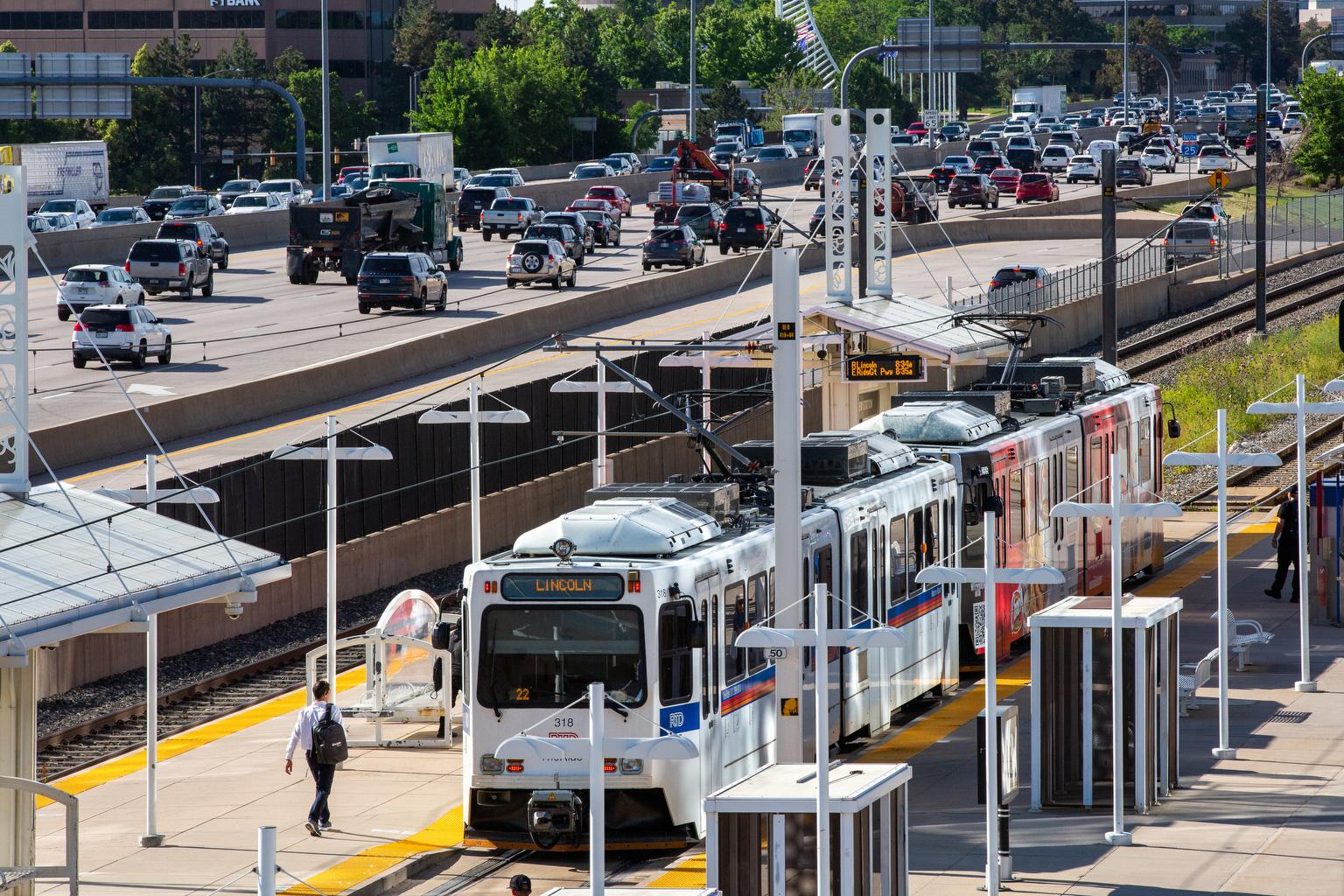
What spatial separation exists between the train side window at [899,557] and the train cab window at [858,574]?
0.88m

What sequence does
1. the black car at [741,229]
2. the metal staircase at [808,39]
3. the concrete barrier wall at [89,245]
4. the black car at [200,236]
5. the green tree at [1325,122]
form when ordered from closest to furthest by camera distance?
the black car at [200,236]
the concrete barrier wall at [89,245]
the black car at [741,229]
the green tree at [1325,122]
the metal staircase at [808,39]

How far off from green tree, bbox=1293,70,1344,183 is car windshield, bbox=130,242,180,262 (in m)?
52.6

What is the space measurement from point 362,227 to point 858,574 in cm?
4260

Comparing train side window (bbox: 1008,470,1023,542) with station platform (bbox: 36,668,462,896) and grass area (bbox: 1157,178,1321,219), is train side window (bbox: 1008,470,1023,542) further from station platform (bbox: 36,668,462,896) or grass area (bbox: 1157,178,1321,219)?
grass area (bbox: 1157,178,1321,219)

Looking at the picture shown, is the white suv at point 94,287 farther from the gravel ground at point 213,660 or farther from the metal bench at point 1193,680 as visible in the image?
the metal bench at point 1193,680

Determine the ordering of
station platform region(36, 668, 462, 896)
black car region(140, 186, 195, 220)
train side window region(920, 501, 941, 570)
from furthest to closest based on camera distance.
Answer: black car region(140, 186, 195, 220) < train side window region(920, 501, 941, 570) < station platform region(36, 668, 462, 896)

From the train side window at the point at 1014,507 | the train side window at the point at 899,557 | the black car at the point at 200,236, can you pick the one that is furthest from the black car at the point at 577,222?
the train side window at the point at 899,557

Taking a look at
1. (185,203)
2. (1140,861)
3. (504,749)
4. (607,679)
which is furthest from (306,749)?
(185,203)

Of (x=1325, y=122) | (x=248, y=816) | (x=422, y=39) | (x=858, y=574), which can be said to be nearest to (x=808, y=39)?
(x=422, y=39)

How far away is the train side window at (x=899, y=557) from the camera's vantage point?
73.6 feet

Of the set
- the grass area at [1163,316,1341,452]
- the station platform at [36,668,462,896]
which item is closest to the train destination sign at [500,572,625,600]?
the station platform at [36,668,462,896]

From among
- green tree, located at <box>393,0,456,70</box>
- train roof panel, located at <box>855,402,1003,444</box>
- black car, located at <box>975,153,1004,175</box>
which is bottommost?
train roof panel, located at <box>855,402,1003,444</box>

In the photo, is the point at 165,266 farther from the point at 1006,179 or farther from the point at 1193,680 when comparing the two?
the point at 1006,179

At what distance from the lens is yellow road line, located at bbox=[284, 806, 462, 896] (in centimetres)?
1686
